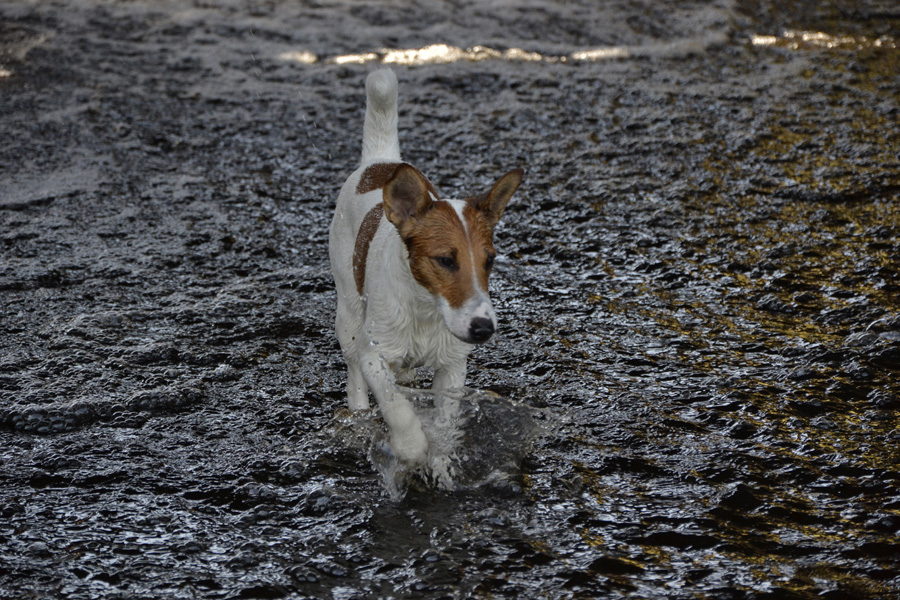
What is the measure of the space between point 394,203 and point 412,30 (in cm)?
890

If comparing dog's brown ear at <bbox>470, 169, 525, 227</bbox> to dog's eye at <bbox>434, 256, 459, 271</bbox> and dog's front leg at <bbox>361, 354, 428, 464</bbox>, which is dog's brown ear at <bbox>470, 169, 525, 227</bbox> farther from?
dog's front leg at <bbox>361, 354, 428, 464</bbox>

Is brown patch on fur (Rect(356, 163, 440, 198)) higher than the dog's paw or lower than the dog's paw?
higher

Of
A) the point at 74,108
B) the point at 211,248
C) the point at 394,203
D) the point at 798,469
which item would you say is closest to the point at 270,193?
the point at 211,248

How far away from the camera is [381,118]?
5230 mm

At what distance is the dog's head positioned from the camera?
3850 millimetres

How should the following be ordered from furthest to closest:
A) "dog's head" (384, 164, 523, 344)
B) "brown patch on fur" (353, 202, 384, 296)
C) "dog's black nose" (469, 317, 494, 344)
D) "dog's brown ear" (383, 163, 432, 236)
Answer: "brown patch on fur" (353, 202, 384, 296) → "dog's brown ear" (383, 163, 432, 236) → "dog's head" (384, 164, 523, 344) → "dog's black nose" (469, 317, 494, 344)

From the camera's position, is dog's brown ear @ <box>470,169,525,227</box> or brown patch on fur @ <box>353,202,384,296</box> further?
brown patch on fur @ <box>353,202,384,296</box>

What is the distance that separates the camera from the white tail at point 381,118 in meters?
5.12

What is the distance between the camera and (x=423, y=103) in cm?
986

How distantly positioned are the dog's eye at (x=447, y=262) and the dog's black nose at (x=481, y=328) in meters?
0.29

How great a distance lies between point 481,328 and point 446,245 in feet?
1.38

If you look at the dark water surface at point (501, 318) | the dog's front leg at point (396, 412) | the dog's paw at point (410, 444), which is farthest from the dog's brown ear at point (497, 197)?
the dark water surface at point (501, 318)

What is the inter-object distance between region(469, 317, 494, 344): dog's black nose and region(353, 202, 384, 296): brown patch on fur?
0.98 m

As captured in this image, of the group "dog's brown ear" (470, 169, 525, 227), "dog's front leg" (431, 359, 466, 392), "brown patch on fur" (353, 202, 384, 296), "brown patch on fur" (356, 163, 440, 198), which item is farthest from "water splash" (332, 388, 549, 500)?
"brown patch on fur" (356, 163, 440, 198)
